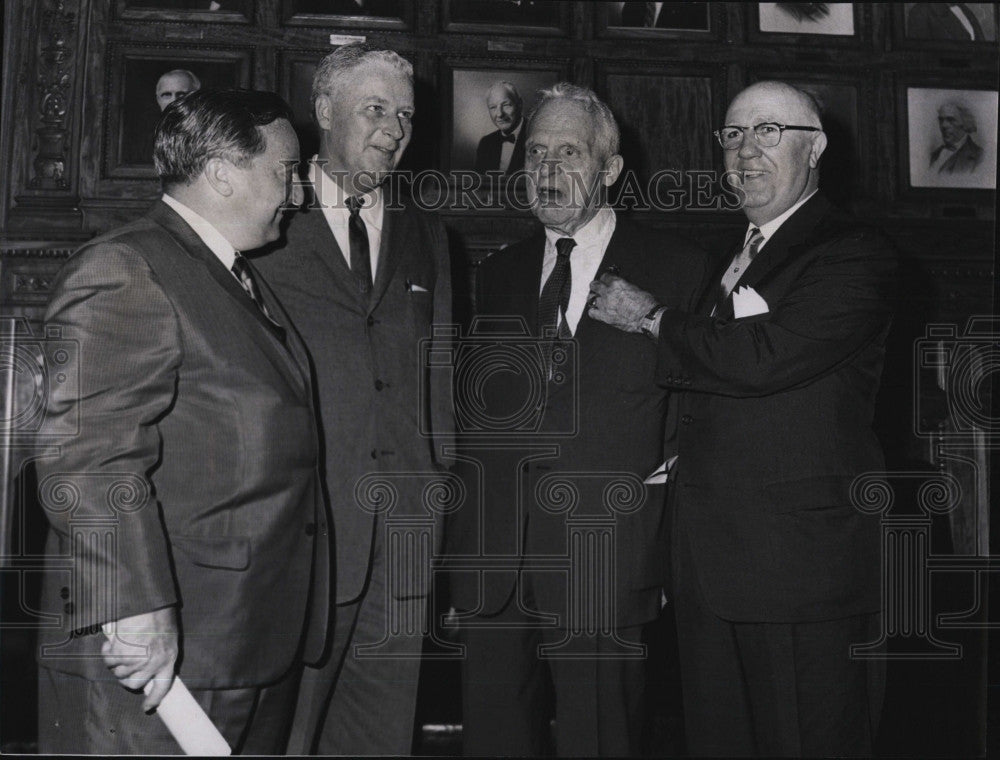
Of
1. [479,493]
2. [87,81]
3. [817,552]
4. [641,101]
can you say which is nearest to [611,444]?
[479,493]

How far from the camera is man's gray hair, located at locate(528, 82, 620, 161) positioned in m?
2.74

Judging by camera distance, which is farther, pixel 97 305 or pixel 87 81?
pixel 87 81

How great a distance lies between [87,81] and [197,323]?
1768 mm

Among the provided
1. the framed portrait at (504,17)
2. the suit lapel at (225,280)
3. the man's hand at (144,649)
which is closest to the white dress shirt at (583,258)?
the suit lapel at (225,280)

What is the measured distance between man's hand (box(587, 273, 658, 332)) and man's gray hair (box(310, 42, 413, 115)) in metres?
0.80

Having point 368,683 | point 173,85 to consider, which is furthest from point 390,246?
point 173,85

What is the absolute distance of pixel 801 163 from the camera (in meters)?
2.61

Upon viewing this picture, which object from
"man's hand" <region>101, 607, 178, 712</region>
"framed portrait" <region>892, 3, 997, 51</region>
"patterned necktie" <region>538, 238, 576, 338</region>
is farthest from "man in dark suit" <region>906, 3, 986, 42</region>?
"man's hand" <region>101, 607, 178, 712</region>

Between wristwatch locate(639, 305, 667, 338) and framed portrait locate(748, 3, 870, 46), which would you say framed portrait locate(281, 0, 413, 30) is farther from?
wristwatch locate(639, 305, 667, 338)

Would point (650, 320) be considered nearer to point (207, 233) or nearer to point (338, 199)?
point (338, 199)

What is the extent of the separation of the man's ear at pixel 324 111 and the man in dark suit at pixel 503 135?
87 cm

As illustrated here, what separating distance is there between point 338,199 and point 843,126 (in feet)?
6.77

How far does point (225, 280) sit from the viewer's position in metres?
2.05

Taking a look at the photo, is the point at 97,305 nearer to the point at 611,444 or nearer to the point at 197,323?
the point at 197,323
